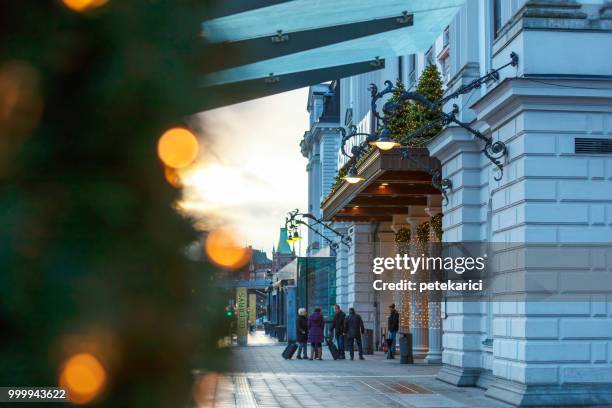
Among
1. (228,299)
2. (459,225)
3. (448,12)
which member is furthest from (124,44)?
(459,225)

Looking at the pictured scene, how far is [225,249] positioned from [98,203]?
39 centimetres

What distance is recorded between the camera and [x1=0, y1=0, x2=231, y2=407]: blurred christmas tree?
74.3 inches

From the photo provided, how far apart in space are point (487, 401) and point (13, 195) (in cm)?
1486

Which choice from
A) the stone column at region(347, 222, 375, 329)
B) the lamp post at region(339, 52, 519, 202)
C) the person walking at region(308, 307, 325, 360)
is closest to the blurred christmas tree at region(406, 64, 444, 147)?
the lamp post at region(339, 52, 519, 202)

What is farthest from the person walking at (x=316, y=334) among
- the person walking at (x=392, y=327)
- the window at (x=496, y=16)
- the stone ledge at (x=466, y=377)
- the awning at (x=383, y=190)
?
the window at (x=496, y=16)

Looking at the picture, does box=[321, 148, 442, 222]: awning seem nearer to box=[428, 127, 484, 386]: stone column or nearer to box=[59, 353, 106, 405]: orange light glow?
box=[428, 127, 484, 386]: stone column

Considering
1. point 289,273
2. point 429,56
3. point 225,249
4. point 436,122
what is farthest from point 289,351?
point 225,249

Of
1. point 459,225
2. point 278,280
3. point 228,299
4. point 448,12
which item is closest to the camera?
point 228,299

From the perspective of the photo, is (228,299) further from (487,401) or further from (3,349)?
(487,401)

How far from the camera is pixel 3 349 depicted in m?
1.90

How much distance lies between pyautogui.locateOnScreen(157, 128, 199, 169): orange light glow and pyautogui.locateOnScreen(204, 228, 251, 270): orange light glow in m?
0.18

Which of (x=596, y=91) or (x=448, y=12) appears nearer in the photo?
(x=596, y=91)

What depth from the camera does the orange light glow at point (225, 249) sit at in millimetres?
2217

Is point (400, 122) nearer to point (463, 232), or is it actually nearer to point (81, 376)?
point (463, 232)
